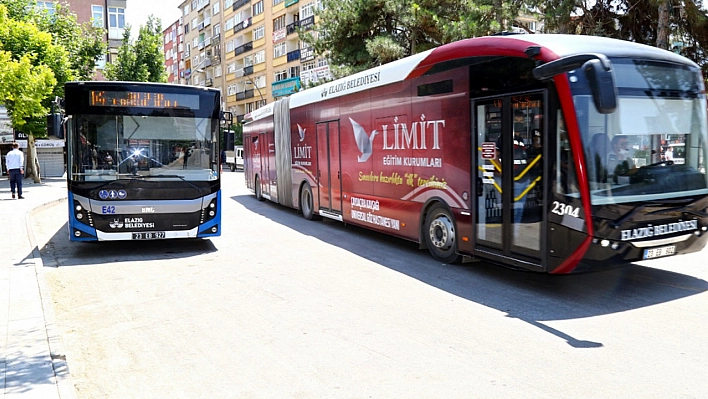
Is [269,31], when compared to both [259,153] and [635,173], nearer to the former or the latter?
[259,153]

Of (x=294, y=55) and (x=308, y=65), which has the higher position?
(x=294, y=55)

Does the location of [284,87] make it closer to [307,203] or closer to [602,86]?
[307,203]

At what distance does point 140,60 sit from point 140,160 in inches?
1455

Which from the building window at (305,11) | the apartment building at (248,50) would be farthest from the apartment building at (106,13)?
the building window at (305,11)

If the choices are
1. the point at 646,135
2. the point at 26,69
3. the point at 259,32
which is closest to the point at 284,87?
the point at 259,32

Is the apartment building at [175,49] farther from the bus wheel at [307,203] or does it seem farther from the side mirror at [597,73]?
the side mirror at [597,73]

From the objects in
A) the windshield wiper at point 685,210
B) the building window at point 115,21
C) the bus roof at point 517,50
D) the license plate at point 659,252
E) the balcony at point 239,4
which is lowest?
the license plate at point 659,252

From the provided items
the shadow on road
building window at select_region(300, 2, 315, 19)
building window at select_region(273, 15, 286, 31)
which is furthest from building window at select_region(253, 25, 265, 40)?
the shadow on road

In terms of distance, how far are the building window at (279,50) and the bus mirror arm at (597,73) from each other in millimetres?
55127

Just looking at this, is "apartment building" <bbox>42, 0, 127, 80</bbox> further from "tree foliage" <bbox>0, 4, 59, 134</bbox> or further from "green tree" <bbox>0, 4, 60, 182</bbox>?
"tree foliage" <bbox>0, 4, 59, 134</bbox>

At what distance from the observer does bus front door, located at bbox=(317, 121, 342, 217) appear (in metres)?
13.0

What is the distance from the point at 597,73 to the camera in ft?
19.8

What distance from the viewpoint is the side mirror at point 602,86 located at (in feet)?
19.6

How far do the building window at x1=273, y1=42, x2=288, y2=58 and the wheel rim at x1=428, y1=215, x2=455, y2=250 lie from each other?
52.6 meters
